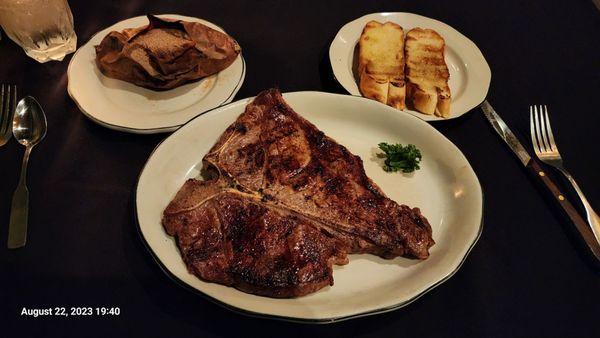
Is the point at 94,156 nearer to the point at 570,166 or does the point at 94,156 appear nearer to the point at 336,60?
the point at 336,60

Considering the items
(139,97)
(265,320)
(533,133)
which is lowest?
(265,320)

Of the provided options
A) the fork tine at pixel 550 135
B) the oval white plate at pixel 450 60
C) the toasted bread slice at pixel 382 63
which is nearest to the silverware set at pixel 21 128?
the oval white plate at pixel 450 60

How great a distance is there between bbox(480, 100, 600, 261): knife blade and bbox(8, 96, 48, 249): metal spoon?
10.2ft

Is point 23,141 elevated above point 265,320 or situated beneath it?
elevated above

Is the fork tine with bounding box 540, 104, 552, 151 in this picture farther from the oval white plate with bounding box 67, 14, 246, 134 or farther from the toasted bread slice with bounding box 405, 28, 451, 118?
the oval white plate with bounding box 67, 14, 246, 134

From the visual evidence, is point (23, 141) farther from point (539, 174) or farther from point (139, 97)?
point (539, 174)

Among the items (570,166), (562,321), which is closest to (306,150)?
(562,321)

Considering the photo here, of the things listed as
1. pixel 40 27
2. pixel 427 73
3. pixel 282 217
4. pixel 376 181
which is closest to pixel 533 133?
pixel 427 73

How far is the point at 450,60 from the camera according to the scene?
341 cm

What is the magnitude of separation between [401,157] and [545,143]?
116 cm

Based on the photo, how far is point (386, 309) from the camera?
76.1 inches

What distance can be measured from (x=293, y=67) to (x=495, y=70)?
1.73 meters

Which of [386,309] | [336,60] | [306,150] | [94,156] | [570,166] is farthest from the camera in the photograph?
[336,60]

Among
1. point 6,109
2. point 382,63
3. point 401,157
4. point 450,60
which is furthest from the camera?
point 450,60
